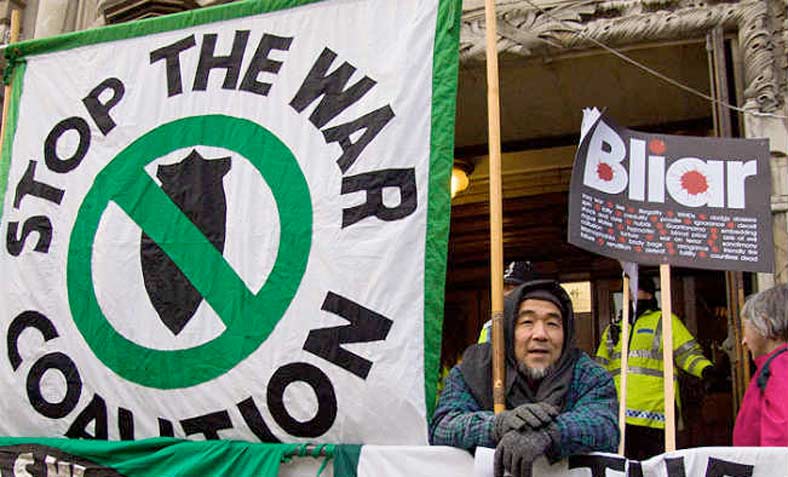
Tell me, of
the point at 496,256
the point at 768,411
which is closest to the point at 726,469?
the point at 768,411

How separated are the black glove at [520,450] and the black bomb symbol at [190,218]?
67.9 inches

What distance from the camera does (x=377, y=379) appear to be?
370 centimetres

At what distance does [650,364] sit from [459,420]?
2.75 m

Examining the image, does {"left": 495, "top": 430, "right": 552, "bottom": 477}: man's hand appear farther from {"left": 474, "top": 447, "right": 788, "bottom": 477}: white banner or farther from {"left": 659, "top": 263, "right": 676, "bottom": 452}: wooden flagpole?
{"left": 659, "top": 263, "right": 676, "bottom": 452}: wooden flagpole

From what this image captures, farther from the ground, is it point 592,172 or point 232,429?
point 592,172

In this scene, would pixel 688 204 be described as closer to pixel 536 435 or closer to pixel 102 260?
pixel 536 435

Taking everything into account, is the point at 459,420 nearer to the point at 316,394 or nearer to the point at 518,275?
the point at 316,394

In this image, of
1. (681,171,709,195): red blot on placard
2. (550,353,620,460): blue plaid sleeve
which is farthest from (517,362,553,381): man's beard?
(681,171,709,195): red blot on placard

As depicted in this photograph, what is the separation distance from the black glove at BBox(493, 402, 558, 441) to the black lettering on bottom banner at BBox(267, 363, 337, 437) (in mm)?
848

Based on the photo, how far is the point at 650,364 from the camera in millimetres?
5738

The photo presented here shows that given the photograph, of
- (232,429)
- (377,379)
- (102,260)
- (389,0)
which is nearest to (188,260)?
(102,260)

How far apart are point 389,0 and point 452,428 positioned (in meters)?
2.09

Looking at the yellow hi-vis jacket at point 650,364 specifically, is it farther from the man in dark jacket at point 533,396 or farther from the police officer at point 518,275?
the man in dark jacket at point 533,396

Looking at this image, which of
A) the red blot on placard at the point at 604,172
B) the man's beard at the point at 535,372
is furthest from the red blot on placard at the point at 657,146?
the man's beard at the point at 535,372
